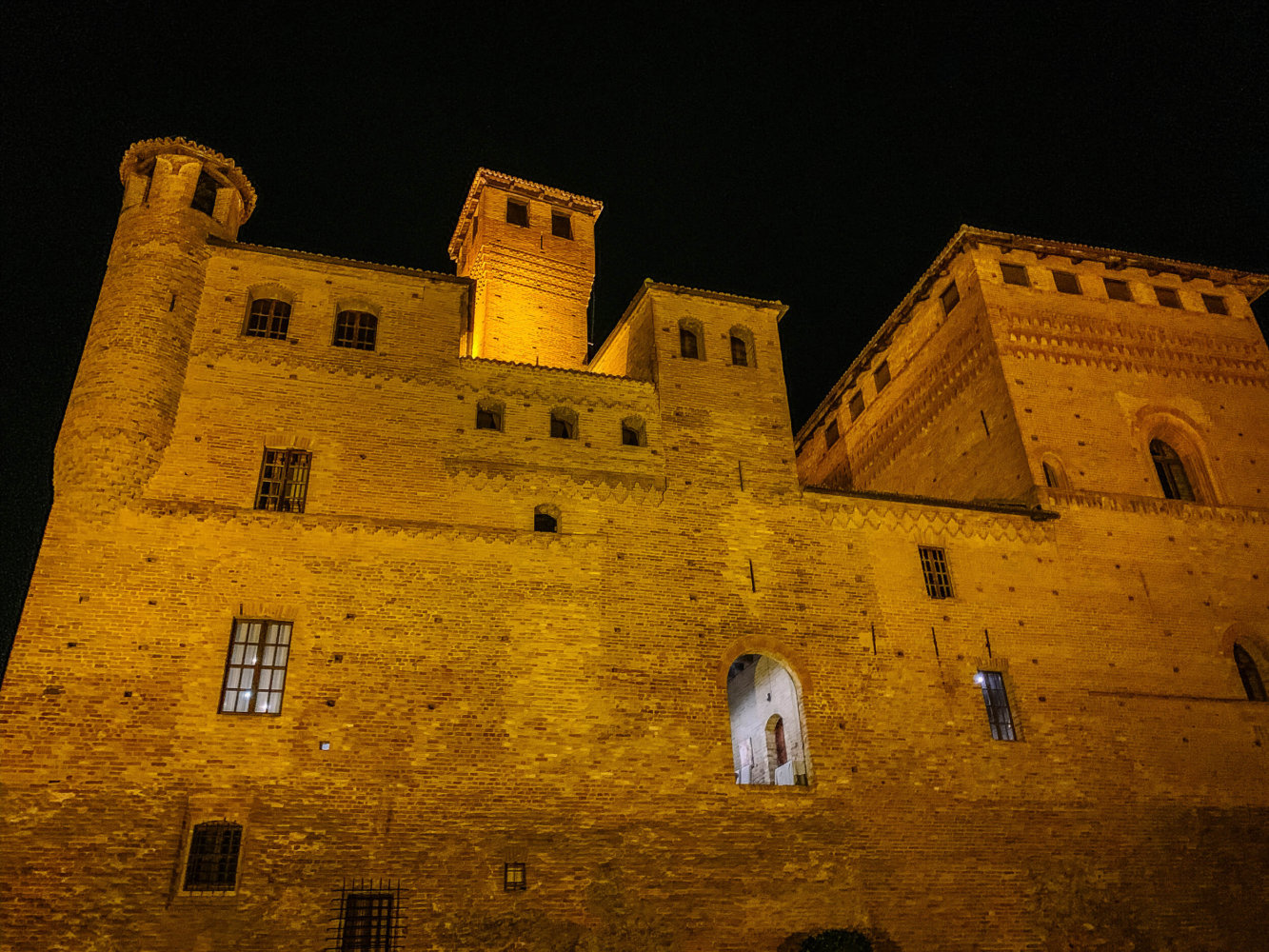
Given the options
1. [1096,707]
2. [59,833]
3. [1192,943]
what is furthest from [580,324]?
[1192,943]

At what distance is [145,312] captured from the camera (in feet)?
55.2

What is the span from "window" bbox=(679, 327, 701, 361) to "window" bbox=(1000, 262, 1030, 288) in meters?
8.49

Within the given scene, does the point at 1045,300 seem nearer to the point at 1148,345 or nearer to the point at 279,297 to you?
the point at 1148,345

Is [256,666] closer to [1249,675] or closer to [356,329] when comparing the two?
[356,329]

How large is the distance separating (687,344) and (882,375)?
9.28 m

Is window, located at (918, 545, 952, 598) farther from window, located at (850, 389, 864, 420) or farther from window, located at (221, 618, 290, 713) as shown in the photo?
window, located at (221, 618, 290, 713)

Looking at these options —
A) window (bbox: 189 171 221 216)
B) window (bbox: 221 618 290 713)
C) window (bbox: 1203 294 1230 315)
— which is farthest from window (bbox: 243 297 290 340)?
window (bbox: 1203 294 1230 315)

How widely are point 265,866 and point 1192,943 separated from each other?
50.3 ft

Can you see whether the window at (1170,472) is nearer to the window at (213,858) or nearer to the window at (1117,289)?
the window at (1117,289)

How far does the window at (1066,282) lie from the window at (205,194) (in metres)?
19.3

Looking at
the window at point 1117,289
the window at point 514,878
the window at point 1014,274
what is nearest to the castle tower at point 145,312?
the window at point 514,878

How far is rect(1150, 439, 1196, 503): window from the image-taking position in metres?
22.5

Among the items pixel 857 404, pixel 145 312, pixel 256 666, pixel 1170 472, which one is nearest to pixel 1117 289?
pixel 1170 472

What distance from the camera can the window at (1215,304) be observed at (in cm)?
2523
